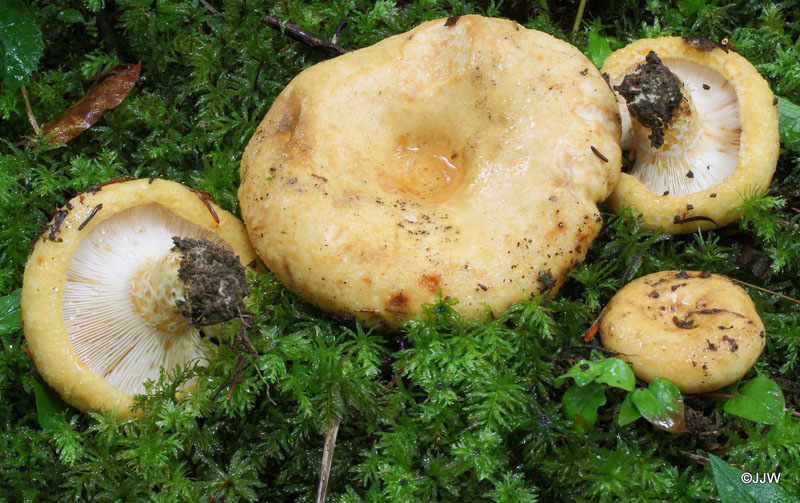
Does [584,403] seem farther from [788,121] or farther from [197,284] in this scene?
[788,121]

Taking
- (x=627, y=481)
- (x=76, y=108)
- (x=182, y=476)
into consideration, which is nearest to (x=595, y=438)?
(x=627, y=481)

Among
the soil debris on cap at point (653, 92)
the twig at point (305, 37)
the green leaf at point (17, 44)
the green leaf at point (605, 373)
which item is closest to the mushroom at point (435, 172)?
the soil debris on cap at point (653, 92)

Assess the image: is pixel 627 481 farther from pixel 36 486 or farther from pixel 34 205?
pixel 34 205

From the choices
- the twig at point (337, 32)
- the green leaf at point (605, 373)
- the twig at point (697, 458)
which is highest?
the twig at point (337, 32)

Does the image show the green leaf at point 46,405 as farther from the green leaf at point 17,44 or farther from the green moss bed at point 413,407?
the green leaf at point 17,44

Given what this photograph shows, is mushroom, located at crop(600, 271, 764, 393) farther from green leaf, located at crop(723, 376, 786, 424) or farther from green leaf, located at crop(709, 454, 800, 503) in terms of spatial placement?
green leaf, located at crop(709, 454, 800, 503)

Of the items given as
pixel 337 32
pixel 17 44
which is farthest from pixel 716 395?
pixel 17 44
